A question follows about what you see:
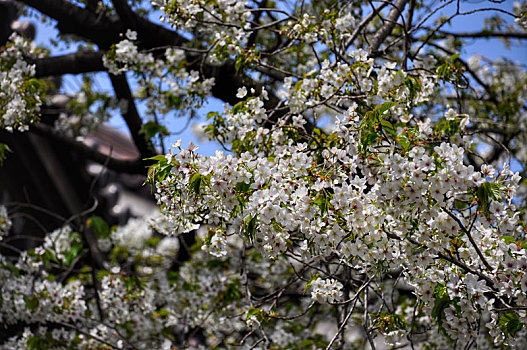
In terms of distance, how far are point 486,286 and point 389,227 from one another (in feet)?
1.52

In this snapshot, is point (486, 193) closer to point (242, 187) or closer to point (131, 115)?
point (242, 187)

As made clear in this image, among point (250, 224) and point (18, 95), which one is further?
point (18, 95)

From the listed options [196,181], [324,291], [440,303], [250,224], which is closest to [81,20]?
[196,181]

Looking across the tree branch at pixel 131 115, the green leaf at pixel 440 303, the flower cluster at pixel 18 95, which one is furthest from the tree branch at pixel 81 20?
the green leaf at pixel 440 303

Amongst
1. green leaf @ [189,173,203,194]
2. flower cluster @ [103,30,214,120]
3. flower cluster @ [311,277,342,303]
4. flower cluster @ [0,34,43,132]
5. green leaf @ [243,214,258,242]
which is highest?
flower cluster @ [103,30,214,120]

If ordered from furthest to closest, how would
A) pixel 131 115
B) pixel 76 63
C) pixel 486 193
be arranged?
pixel 131 115, pixel 76 63, pixel 486 193

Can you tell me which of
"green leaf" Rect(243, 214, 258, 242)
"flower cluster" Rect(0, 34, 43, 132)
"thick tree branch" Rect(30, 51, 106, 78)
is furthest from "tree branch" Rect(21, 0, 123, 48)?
"green leaf" Rect(243, 214, 258, 242)

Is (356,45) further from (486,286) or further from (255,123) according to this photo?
(486,286)

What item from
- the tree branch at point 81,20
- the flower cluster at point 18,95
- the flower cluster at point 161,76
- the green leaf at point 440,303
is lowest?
the green leaf at point 440,303

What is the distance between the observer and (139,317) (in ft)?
13.5

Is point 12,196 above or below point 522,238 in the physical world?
above

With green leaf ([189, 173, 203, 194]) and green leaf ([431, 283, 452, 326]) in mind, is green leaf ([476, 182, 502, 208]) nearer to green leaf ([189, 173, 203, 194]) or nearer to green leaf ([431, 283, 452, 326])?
green leaf ([431, 283, 452, 326])

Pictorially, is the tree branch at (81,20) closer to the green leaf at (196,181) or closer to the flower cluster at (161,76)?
the flower cluster at (161,76)

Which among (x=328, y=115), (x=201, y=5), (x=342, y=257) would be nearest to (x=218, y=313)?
(x=342, y=257)
